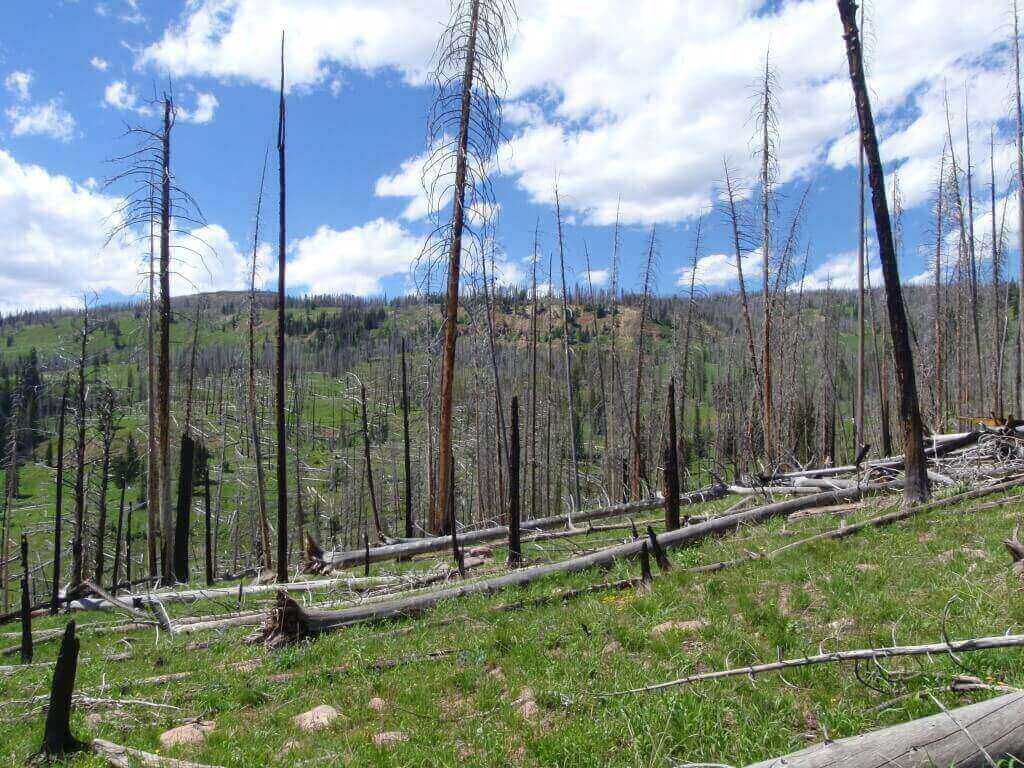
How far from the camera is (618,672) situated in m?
5.26

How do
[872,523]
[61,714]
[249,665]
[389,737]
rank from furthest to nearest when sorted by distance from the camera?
[872,523] < [249,665] < [61,714] < [389,737]

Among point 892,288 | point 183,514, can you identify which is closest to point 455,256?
point 892,288

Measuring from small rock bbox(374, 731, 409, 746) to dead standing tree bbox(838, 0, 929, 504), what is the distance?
25.0 ft

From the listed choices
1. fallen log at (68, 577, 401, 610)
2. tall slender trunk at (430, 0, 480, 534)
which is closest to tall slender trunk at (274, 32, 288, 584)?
fallen log at (68, 577, 401, 610)


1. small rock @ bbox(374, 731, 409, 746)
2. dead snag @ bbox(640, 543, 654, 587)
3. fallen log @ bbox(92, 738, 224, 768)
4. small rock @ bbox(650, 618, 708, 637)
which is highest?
dead snag @ bbox(640, 543, 654, 587)

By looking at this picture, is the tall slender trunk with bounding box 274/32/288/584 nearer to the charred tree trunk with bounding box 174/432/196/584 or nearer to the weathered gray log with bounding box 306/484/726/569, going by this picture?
the weathered gray log with bounding box 306/484/726/569

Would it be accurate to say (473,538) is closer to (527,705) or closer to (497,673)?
(497,673)

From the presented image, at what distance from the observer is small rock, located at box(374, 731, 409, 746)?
4707 mm

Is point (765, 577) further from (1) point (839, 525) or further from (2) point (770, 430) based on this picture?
(2) point (770, 430)

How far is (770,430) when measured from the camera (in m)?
18.8

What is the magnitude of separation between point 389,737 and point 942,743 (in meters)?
3.75

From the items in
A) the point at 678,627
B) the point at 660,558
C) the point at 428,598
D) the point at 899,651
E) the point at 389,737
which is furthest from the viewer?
the point at 428,598

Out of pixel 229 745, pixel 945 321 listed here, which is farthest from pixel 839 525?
pixel 945 321

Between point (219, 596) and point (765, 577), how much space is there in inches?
465
